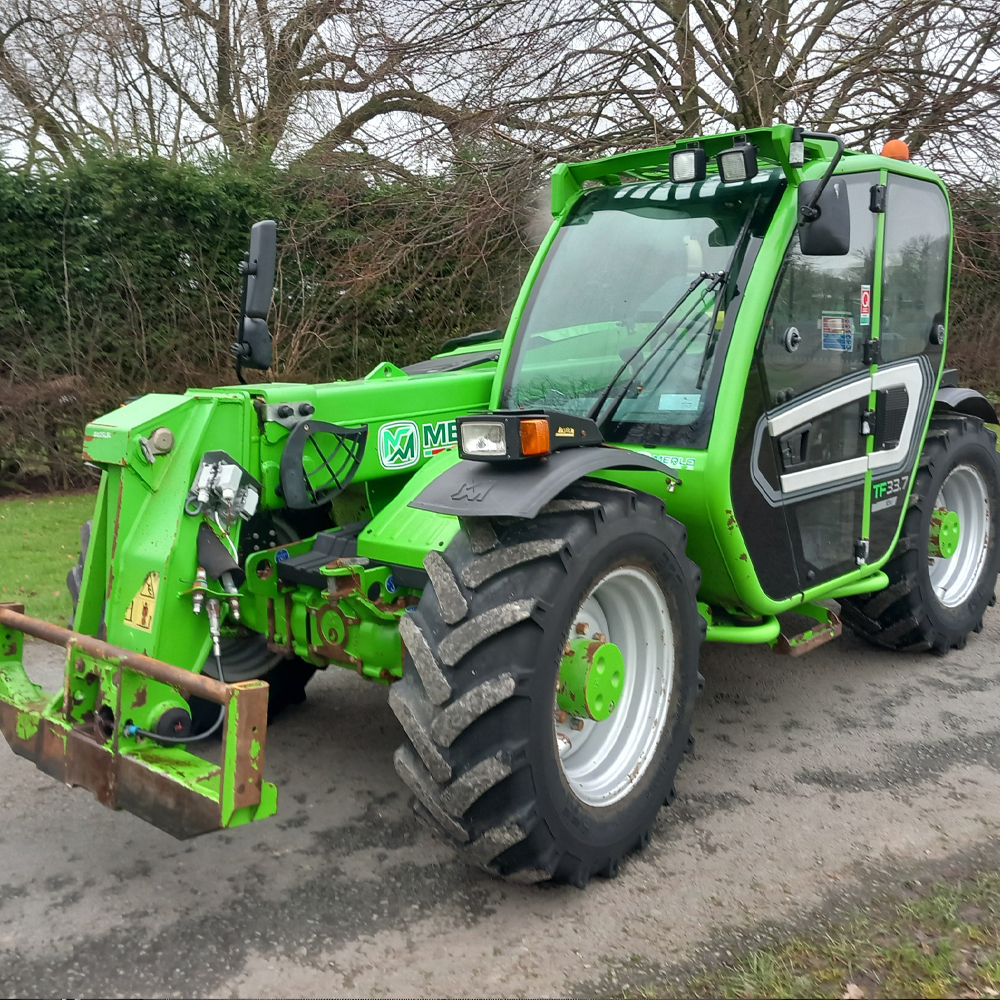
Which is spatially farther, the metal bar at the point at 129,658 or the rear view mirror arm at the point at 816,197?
the rear view mirror arm at the point at 816,197

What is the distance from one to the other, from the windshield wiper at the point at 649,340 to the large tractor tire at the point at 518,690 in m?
0.58

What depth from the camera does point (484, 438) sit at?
293 centimetres

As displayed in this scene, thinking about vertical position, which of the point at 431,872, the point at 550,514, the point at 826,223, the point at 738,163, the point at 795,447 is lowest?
the point at 431,872

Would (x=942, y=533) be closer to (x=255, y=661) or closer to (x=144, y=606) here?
(x=255, y=661)

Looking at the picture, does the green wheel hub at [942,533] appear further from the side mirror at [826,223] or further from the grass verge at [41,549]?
the grass verge at [41,549]

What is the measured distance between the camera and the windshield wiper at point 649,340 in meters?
3.58

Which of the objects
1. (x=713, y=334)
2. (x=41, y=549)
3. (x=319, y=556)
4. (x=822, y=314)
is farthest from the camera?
(x=41, y=549)

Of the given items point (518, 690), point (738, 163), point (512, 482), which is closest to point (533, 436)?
point (512, 482)

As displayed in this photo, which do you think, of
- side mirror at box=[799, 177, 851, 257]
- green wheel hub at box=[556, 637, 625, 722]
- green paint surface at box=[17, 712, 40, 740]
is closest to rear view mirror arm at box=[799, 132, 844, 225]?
side mirror at box=[799, 177, 851, 257]

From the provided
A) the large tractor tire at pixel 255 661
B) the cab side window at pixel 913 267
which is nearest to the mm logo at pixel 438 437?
the large tractor tire at pixel 255 661

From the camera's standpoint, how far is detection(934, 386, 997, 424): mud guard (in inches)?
198

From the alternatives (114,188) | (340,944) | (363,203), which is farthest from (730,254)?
(114,188)

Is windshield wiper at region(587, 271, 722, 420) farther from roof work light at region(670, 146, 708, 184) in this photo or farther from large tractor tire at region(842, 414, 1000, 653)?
large tractor tire at region(842, 414, 1000, 653)

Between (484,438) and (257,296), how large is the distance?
1000 mm
